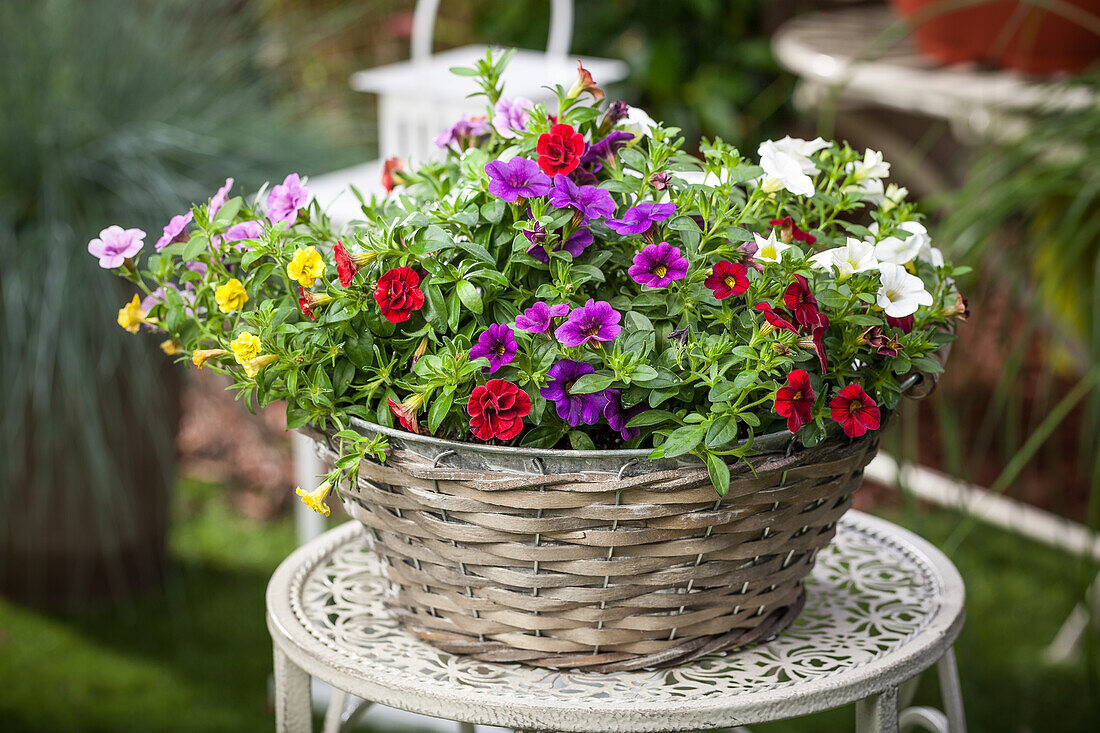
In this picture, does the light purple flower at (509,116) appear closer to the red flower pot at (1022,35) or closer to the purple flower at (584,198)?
the purple flower at (584,198)

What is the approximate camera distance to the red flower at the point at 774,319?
58cm

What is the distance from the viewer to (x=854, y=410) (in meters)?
0.60

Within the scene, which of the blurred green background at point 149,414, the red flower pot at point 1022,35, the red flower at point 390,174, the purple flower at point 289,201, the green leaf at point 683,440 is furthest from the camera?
the blurred green background at point 149,414

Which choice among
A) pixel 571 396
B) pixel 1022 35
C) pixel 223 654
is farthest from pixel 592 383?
pixel 223 654

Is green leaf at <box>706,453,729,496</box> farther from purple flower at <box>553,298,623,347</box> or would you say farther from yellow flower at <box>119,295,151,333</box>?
yellow flower at <box>119,295,151,333</box>

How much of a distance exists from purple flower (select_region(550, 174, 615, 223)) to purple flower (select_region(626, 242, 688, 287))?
0.11ft

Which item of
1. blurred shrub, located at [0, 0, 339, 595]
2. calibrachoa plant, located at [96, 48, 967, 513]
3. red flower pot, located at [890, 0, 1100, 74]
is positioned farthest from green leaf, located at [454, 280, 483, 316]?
blurred shrub, located at [0, 0, 339, 595]

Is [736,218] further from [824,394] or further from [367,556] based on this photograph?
[367,556]

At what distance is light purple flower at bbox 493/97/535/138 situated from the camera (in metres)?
0.69

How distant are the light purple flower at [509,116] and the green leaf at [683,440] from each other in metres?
0.23

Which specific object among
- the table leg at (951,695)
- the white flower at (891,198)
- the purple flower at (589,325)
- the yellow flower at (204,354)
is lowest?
the table leg at (951,695)

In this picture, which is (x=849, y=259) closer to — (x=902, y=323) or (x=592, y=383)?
(x=902, y=323)

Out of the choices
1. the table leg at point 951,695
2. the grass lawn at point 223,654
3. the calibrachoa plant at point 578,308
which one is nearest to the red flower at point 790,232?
the calibrachoa plant at point 578,308

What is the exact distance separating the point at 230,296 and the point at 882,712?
1.52 feet
